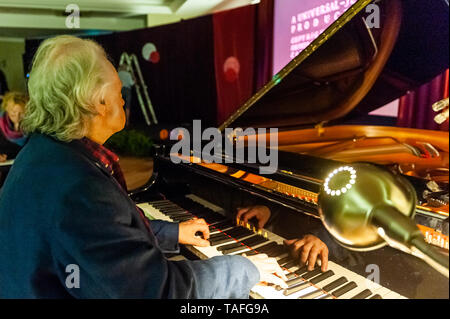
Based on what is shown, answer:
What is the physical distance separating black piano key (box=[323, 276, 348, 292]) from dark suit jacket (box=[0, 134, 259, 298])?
367 millimetres

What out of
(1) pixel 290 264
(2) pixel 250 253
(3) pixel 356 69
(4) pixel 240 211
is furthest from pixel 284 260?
(3) pixel 356 69

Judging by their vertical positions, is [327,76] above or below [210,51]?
below

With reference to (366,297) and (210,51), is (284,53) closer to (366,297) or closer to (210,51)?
(210,51)

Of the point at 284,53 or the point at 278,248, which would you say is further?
the point at 284,53

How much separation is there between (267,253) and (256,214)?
191 millimetres

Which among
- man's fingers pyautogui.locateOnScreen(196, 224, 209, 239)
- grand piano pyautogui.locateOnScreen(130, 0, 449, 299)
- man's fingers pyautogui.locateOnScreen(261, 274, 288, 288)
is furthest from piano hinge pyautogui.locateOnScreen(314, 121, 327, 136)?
man's fingers pyautogui.locateOnScreen(261, 274, 288, 288)

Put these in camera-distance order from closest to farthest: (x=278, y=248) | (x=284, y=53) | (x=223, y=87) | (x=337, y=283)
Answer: (x=337, y=283) → (x=278, y=248) → (x=284, y=53) → (x=223, y=87)

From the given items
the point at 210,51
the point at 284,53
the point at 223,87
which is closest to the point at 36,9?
the point at 210,51

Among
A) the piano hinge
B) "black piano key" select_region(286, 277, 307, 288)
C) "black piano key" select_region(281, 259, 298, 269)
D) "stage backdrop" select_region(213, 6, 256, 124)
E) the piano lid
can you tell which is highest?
"stage backdrop" select_region(213, 6, 256, 124)

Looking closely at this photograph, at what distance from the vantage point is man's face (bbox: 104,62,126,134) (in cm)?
114

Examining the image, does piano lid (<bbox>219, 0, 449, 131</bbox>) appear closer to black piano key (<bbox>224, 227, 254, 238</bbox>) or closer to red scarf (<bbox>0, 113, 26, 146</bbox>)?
black piano key (<bbox>224, 227, 254, 238</bbox>)

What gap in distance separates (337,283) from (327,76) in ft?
4.80

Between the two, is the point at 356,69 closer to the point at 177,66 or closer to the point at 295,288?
the point at 295,288

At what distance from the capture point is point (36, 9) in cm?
880
